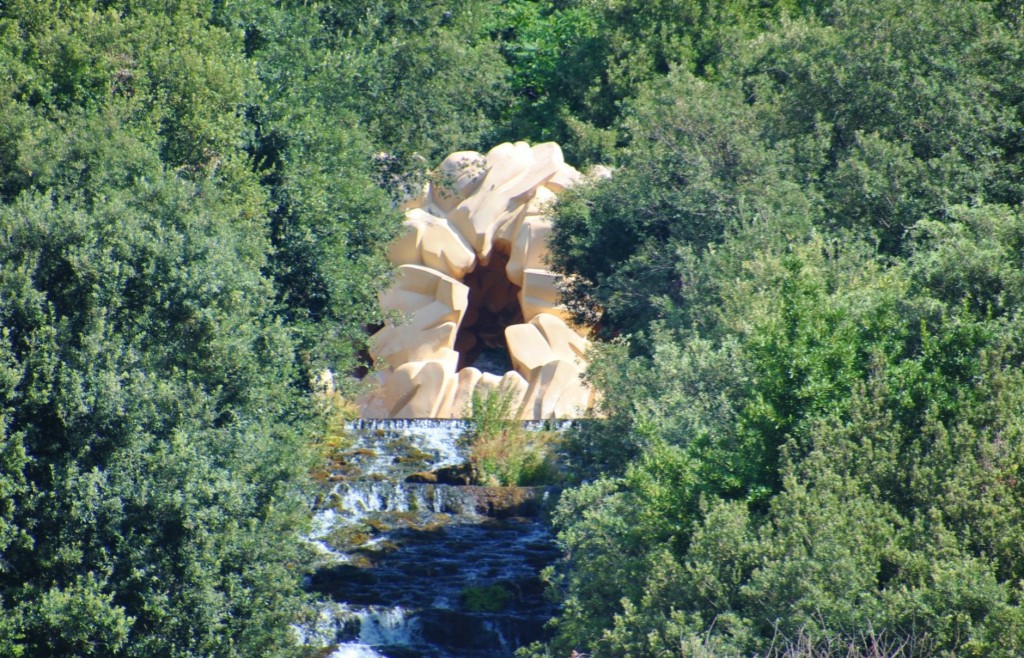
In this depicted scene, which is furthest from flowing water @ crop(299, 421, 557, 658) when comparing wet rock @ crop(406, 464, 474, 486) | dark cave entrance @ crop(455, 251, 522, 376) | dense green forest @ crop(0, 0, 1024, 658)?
dark cave entrance @ crop(455, 251, 522, 376)

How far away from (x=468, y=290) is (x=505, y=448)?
23.9ft

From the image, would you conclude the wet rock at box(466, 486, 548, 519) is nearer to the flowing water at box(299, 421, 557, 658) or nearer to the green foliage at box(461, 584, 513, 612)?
the flowing water at box(299, 421, 557, 658)

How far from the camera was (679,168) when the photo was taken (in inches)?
933

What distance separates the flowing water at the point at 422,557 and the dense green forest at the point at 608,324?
167 centimetres

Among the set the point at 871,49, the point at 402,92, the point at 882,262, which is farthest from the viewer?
the point at 402,92

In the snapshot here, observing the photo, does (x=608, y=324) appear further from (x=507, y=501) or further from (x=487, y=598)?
(x=487, y=598)

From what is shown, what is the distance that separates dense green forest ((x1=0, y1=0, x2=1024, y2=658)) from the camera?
1223cm

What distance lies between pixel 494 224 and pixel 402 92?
21.4 ft

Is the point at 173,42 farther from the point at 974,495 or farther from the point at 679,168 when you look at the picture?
the point at 974,495

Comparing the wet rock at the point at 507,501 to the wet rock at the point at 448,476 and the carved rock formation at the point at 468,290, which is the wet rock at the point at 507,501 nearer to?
the wet rock at the point at 448,476

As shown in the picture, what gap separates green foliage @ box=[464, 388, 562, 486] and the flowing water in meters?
0.74

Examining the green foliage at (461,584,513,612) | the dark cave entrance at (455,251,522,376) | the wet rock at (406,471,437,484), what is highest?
the dark cave entrance at (455,251,522,376)

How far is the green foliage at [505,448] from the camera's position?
25.2 m

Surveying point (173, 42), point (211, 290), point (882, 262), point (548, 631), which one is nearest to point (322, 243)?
point (173, 42)
